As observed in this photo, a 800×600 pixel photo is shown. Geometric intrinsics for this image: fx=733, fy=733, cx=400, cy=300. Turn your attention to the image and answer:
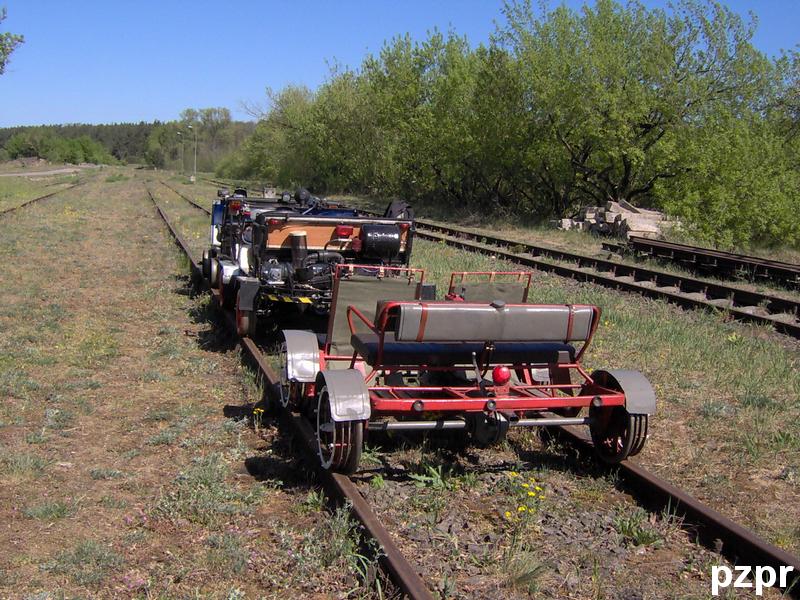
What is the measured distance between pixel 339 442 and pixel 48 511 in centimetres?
178

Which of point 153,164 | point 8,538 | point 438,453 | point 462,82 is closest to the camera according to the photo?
point 8,538

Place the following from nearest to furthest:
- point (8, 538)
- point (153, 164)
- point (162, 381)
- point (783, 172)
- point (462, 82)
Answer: point (8, 538) → point (162, 381) → point (783, 172) → point (462, 82) → point (153, 164)

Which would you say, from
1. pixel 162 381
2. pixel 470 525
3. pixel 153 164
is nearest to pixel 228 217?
pixel 162 381

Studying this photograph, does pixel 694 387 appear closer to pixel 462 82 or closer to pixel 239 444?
pixel 239 444

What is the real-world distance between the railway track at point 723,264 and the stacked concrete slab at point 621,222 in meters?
2.59

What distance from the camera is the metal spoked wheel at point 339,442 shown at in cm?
460

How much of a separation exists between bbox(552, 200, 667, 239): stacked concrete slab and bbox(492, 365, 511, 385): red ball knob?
16.9 metres

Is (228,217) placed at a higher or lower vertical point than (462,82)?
lower

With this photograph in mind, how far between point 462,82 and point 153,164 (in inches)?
4727

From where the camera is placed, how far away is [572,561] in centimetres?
409

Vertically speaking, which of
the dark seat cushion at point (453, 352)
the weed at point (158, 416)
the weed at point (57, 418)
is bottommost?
the weed at point (57, 418)

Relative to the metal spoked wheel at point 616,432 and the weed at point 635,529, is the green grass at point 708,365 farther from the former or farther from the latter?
the weed at point 635,529

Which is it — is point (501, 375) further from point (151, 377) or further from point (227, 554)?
point (151, 377)

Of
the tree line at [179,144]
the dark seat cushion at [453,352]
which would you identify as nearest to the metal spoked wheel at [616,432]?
the dark seat cushion at [453,352]
